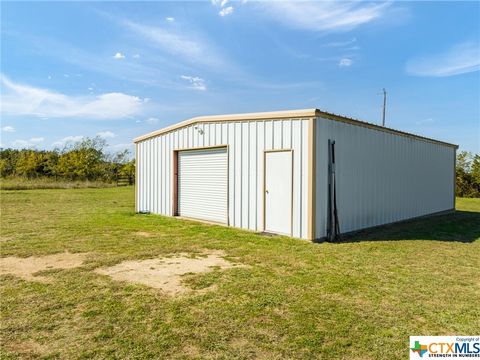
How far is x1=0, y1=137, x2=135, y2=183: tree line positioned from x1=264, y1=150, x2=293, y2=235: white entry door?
30.4 meters

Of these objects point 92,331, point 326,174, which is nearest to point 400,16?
point 326,174

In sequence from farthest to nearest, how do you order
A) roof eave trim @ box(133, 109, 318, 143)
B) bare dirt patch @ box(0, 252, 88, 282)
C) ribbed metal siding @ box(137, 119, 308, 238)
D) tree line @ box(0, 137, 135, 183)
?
tree line @ box(0, 137, 135, 183)
ribbed metal siding @ box(137, 119, 308, 238)
roof eave trim @ box(133, 109, 318, 143)
bare dirt patch @ box(0, 252, 88, 282)

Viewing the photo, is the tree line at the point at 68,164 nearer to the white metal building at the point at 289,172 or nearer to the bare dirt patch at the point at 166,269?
the white metal building at the point at 289,172

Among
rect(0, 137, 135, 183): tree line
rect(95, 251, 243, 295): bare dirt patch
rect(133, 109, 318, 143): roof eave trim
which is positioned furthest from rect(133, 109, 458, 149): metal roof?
rect(0, 137, 135, 183): tree line

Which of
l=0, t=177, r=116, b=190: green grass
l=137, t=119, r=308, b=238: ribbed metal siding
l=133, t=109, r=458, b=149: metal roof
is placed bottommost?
l=0, t=177, r=116, b=190: green grass

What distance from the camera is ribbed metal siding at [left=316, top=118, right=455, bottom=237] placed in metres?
7.66

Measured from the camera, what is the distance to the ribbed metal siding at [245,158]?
7.51m

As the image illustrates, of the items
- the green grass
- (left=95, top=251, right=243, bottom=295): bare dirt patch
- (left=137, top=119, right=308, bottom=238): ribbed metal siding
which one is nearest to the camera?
(left=95, top=251, right=243, bottom=295): bare dirt patch

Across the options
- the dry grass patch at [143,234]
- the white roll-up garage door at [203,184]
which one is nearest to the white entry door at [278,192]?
the white roll-up garage door at [203,184]

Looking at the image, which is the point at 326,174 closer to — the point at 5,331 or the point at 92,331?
the point at 92,331

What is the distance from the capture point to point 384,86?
2800 centimetres

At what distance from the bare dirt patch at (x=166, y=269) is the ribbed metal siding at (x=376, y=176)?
2.88 m

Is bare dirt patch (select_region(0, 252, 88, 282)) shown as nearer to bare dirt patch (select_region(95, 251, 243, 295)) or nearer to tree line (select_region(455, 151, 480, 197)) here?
bare dirt patch (select_region(95, 251, 243, 295))

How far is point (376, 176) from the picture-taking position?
9508mm
